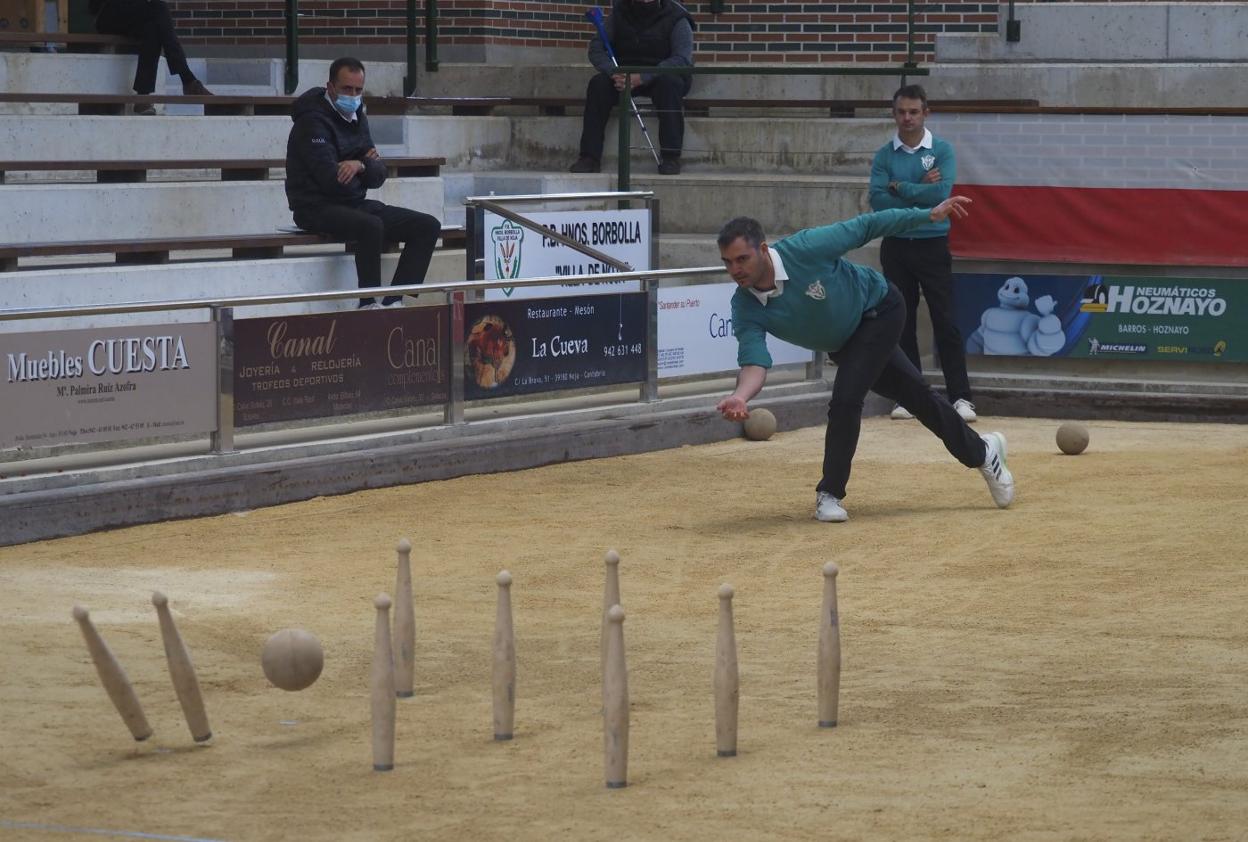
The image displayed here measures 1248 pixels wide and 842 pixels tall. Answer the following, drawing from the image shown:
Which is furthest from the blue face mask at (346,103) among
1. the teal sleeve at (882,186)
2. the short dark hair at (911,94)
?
the short dark hair at (911,94)

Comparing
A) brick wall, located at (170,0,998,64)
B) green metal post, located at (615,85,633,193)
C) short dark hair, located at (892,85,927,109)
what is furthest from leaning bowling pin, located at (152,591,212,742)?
brick wall, located at (170,0,998,64)

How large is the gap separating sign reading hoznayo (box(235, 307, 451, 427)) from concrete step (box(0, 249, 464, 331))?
0.16 meters

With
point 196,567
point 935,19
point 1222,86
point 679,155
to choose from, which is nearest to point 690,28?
point 679,155

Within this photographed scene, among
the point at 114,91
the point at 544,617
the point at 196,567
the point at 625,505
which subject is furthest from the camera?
the point at 114,91

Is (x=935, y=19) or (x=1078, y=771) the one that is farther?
(x=935, y=19)

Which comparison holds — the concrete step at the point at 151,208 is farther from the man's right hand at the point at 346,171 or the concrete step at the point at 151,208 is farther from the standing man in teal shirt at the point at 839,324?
the standing man in teal shirt at the point at 839,324

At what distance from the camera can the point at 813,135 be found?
19594 mm

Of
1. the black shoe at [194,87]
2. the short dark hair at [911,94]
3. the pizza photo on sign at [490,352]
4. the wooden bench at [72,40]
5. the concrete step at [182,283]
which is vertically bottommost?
the pizza photo on sign at [490,352]

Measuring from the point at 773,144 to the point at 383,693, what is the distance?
13.9 m

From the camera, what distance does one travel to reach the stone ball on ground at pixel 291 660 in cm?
716

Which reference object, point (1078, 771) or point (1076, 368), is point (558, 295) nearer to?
point (1076, 368)

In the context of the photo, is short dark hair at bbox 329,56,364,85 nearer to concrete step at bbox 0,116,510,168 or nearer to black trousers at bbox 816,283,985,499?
concrete step at bbox 0,116,510,168

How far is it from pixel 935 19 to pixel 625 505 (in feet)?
33.9

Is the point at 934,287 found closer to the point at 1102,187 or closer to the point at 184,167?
the point at 1102,187
